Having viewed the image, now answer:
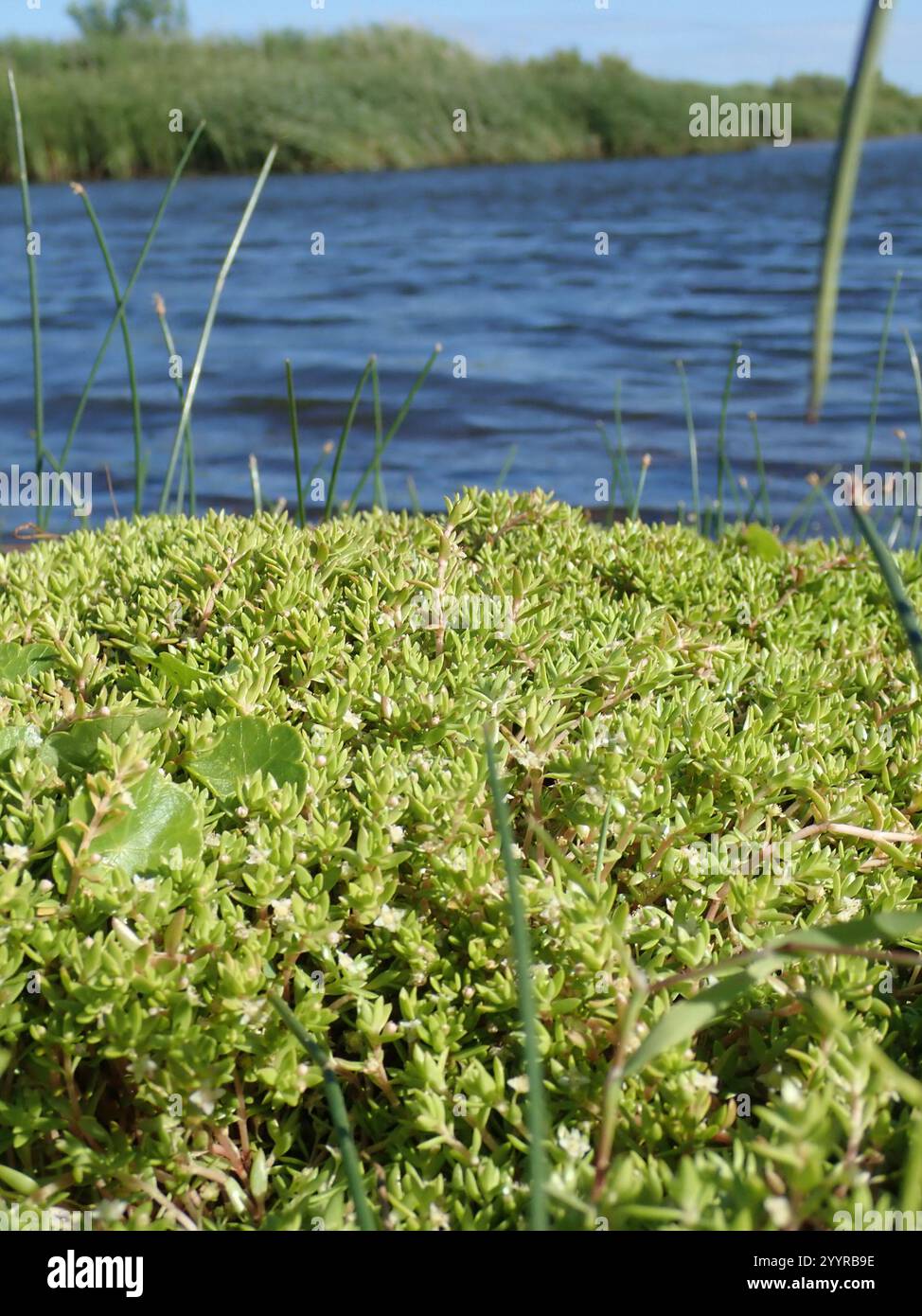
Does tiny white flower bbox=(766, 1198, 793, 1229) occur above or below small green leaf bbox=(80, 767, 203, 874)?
below

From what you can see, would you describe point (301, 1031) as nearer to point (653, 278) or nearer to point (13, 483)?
point (13, 483)

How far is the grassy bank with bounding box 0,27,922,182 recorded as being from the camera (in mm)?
26422

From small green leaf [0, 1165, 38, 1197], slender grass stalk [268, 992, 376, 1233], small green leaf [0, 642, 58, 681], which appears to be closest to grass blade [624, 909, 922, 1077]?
slender grass stalk [268, 992, 376, 1233]

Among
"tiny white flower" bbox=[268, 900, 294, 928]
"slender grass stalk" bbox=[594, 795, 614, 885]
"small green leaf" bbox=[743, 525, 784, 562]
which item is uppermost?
"small green leaf" bbox=[743, 525, 784, 562]

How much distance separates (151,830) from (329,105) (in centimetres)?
3201

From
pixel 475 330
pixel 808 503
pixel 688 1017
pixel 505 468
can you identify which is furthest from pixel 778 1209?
pixel 475 330

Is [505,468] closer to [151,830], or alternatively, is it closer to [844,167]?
[151,830]

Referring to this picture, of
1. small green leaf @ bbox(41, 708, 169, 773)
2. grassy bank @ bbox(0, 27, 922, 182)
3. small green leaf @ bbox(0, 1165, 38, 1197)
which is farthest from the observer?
grassy bank @ bbox(0, 27, 922, 182)

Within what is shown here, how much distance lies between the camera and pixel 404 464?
924 centimetres

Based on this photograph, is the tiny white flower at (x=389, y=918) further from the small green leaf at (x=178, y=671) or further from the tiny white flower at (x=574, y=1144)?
the small green leaf at (x=178, y=671)

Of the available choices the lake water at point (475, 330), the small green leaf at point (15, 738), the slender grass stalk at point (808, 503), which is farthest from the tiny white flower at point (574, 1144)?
the lake water at point (475, 330)

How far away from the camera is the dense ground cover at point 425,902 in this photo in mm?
1347

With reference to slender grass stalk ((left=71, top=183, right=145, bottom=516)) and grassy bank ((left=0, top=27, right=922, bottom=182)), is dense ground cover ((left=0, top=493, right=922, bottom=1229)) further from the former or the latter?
grassy bank ((left=0, top=27, right=922, bottom=182))
